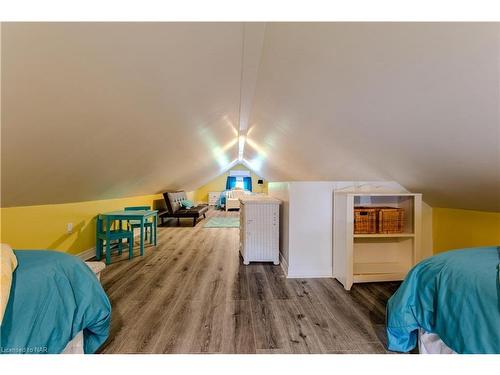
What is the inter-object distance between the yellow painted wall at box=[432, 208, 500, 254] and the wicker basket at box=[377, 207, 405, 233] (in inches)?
23.7

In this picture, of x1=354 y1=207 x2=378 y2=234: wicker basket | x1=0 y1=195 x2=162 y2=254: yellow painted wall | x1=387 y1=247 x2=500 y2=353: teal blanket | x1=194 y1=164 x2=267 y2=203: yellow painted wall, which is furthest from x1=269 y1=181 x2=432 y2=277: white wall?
x1=194 y1=164 x2=267 y2=203: yellow painted wall

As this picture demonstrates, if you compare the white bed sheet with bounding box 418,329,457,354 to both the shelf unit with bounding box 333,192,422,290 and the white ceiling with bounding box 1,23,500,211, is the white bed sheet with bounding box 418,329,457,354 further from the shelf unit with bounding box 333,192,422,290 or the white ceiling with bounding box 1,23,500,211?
the white ceiling with bounding box 1,23,500,211

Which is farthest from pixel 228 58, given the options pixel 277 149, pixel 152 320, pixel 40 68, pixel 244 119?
pixel 152 320

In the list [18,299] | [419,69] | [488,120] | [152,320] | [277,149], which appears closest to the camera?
[18,299]

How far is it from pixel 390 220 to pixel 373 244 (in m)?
0.44

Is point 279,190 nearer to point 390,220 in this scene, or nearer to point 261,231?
point 261,231

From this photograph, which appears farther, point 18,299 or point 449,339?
point 449,339

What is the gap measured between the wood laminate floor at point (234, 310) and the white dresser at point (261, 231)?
14 centimetres

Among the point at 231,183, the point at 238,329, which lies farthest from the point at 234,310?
the point at 231,183

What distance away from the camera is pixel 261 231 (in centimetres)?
296

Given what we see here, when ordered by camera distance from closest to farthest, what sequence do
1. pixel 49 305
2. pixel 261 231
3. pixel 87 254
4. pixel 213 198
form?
pixel 49 305 → pixel 261 231 → pixel 87 254 → pixel 213 198
